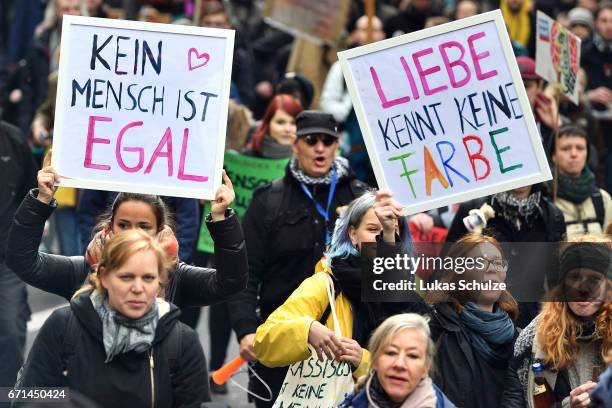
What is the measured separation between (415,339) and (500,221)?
2.71m

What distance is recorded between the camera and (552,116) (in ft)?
35.4

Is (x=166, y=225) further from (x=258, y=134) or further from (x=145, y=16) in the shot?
(x=145, y=16)

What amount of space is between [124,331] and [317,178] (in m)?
2.64

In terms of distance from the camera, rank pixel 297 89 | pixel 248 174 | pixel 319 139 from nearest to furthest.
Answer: pixel 319 139 < pixel 248 174 < pixel 297 89

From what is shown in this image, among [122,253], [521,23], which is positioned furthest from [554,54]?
[521,23]

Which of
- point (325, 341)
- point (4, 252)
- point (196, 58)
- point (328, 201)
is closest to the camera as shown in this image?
point (325, 341)

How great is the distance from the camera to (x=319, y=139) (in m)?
8.38

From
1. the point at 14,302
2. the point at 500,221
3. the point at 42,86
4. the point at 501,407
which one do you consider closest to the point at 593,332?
the point at 501,407

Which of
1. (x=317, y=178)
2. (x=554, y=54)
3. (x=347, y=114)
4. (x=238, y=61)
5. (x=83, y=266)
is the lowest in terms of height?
(x=83, y=266)

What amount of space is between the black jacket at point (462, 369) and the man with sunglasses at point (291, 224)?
4.77ft

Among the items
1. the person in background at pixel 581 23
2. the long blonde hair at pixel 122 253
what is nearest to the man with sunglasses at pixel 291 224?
the long blonde hair at pixel 122 253

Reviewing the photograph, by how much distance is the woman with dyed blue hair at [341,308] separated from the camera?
6.50m

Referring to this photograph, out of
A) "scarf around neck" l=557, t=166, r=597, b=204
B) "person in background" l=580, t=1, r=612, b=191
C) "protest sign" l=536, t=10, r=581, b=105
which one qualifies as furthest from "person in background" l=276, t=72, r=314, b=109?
"person in background" l=580, t=1, r=612, b=191

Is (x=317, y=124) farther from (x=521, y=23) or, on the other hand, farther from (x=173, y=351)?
(x=521, y=23)
